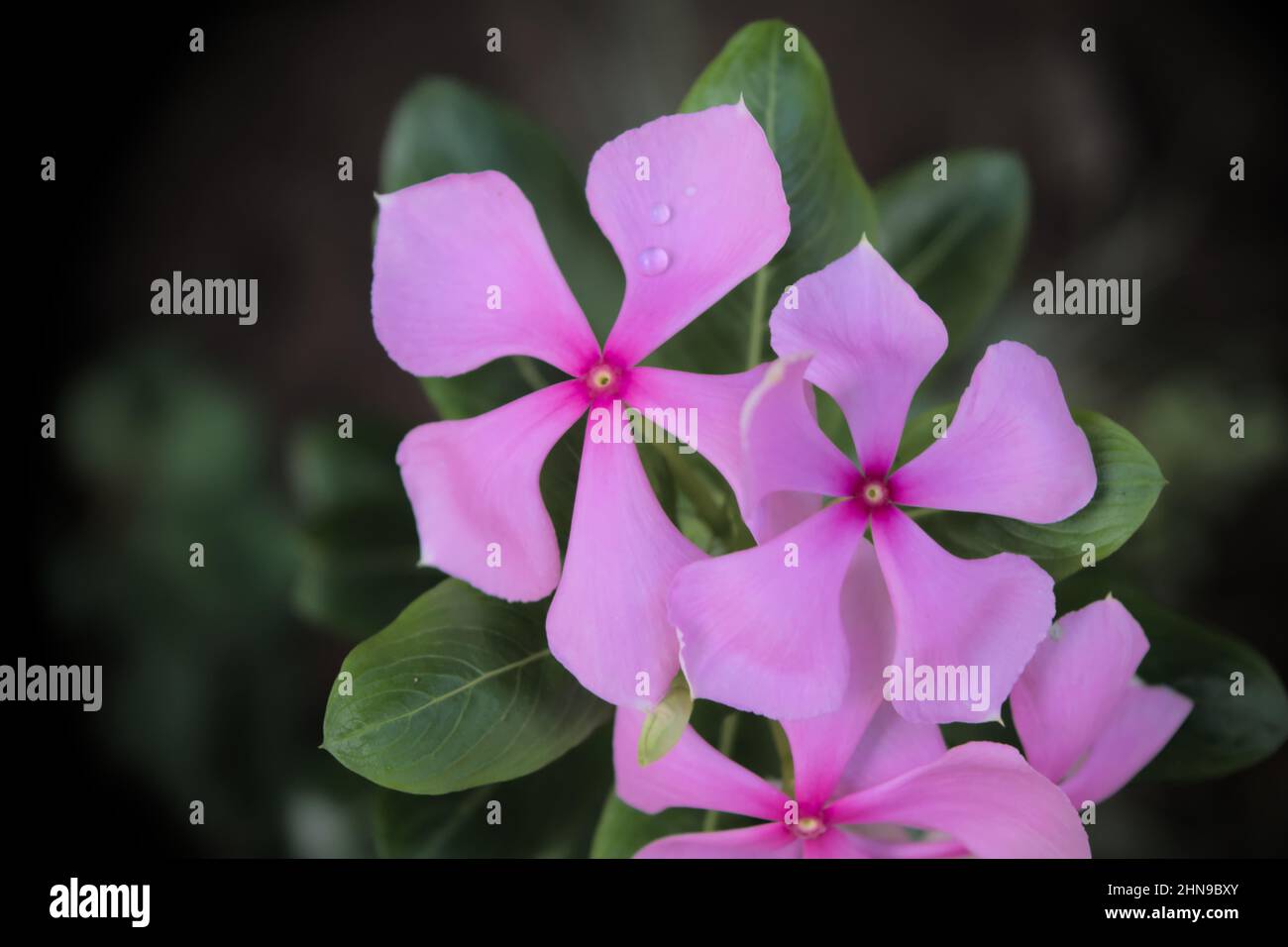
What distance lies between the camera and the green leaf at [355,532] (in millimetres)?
1492

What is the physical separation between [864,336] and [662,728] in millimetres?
310

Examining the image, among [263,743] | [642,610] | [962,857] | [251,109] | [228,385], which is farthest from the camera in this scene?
[251,109]

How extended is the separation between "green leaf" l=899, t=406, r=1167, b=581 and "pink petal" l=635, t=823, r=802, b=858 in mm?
286

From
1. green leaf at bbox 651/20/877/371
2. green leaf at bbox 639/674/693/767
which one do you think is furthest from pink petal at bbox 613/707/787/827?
green leaf at bbox 651/20/877/371

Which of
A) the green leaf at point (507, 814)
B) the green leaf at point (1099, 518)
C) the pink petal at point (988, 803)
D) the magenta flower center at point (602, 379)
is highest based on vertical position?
the magenta flower center at point (602, 379)

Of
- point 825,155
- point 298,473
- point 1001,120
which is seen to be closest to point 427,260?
point 825,155

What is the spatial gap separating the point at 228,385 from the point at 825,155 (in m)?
1.51

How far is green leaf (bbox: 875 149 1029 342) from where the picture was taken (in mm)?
1350

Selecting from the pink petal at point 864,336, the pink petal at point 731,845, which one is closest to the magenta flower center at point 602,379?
the pink petal at point 864,336

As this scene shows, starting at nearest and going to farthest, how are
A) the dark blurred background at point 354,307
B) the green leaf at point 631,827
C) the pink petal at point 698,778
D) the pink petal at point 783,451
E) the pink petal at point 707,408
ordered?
the pink petal at point 783,451 → the pink petal at point 707,408 → the pink petal at point 698,778 → the green leaf at point 631,827 → the dark blurred background at point 354,307

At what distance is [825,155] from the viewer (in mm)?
1015

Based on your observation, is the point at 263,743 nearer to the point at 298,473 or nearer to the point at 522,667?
the point at 298,473

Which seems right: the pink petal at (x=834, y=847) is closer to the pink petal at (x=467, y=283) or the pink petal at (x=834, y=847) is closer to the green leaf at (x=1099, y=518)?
the green leaf at (x=1099, y=518)

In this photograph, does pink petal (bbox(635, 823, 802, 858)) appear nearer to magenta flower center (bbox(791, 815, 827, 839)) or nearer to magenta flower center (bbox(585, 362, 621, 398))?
magenta flower center (bbox(791, 815, 827, 839))
